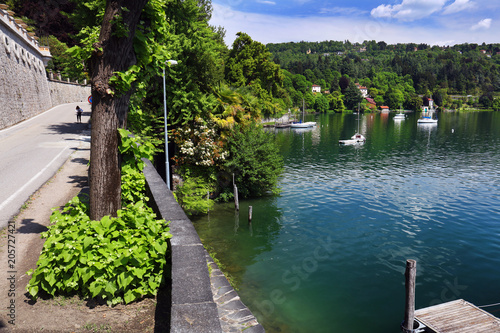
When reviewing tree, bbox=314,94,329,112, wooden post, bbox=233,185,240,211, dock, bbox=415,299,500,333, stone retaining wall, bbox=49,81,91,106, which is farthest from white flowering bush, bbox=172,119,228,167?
tree, bbox=314,94,329,112

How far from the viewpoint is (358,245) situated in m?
21.0

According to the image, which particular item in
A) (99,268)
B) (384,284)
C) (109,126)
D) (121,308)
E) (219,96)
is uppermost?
(219,96)

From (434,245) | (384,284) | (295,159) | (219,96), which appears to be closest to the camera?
(384,284)

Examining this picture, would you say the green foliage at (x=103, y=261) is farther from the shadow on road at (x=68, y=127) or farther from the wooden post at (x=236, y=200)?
the shadow on road at (x=68, y=127)

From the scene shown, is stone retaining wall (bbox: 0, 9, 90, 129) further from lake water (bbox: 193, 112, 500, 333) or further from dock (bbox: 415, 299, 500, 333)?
dock (bbox: 415, 299, 500, 333)

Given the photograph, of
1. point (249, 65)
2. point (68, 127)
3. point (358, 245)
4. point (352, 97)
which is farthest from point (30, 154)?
point (352, 97)

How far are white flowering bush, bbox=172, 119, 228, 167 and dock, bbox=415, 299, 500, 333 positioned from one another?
649 inches

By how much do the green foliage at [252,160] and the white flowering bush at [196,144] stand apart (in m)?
1.82

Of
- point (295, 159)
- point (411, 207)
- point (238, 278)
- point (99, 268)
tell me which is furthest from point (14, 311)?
point (295, 159)

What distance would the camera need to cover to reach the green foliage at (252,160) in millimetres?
26627

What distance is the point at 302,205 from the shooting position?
93.7 feet

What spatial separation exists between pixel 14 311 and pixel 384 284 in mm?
15829

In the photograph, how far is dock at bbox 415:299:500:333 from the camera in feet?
40.2

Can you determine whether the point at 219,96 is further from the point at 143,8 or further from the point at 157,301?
the point at 157,301
